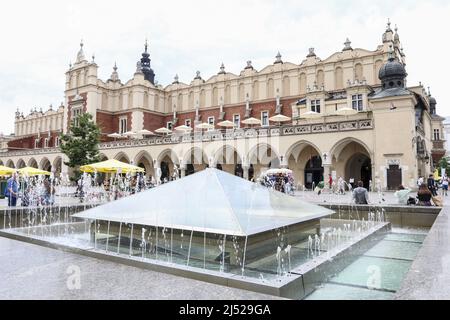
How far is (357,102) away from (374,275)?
22.4m

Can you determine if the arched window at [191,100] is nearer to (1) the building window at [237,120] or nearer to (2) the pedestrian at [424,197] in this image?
(1) the building window at [237,120]

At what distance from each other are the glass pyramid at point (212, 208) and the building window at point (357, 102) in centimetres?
1961

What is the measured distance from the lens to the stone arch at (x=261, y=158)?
25188 mm

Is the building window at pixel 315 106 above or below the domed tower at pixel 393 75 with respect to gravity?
below

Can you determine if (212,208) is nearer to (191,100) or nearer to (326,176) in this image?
(326,176)

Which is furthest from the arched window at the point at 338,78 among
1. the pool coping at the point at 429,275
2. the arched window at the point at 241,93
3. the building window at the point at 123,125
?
the pool coping at the point at 429,275

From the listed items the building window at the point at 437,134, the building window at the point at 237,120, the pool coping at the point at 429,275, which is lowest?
the pool coping at the point at 429,275

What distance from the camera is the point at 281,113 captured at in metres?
30.8

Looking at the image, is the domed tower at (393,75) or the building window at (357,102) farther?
the building window at (357,102)

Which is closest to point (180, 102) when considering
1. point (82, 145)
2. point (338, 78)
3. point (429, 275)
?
point (338, 78)

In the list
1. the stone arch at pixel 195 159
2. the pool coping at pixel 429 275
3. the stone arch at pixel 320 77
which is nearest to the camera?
the pool coping at pixel 429 275

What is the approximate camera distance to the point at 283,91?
103ft
